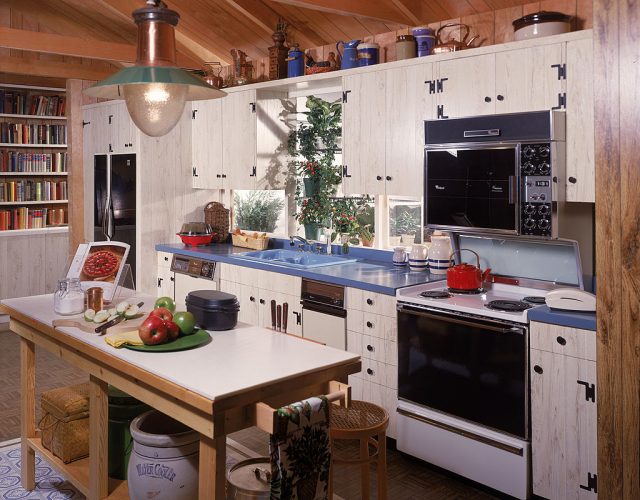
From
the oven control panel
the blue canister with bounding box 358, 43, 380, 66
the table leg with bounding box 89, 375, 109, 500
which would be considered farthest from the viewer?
the blue canister with bounding box 358, 43, 380, 66

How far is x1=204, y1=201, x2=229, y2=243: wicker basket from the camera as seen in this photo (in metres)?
6.50

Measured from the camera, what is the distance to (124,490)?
3105mm

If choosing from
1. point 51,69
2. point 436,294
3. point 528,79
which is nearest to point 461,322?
point 436,294

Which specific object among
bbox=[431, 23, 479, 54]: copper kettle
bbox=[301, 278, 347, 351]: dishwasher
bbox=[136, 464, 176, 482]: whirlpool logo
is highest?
bbox=[431, 23, 479, 54]: copper kettle

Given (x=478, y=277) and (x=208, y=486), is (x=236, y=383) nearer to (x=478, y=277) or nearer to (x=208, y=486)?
(x=208, y=486)

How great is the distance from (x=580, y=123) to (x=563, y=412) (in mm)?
1475

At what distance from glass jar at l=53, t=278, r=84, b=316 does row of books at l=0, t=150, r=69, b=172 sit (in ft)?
16.0

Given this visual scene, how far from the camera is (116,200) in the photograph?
6.71 metres

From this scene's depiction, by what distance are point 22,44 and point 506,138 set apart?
456cm

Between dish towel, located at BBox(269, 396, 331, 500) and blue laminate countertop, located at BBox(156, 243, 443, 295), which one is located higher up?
blue laminate countertop, located at BBox(156, 243, 443, 295)

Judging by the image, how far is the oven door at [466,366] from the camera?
3381mm

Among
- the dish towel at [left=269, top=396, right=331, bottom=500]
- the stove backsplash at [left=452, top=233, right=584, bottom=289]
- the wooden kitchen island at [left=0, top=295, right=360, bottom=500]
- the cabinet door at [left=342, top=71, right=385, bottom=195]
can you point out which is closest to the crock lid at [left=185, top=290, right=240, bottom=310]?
the wooden kitchen island at [left=0, top=295, right=360, bottom=500]

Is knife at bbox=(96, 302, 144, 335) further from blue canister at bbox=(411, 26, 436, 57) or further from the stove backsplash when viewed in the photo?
blue canister at bbox=(411, 26, 436, 57)

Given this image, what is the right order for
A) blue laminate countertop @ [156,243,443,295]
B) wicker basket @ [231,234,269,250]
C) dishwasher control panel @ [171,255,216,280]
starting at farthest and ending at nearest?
wicker basket @ [231,234,269,250]
dishwasher control panel @ [171,255,216,280]
blue laminate countertop @ [156,243,443,295]
